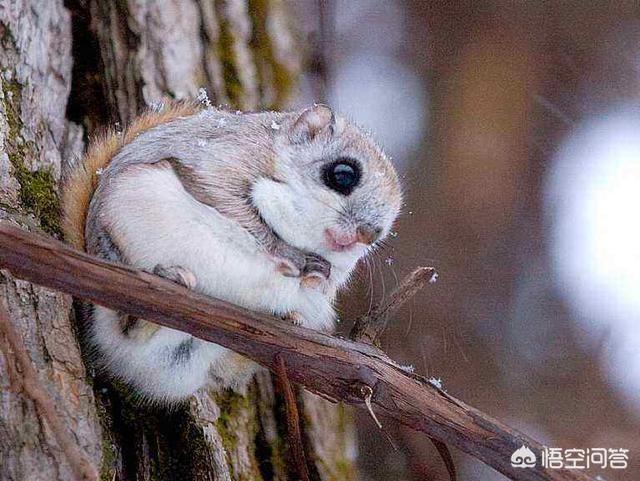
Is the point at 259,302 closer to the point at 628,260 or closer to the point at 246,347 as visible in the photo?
the point at 246,347

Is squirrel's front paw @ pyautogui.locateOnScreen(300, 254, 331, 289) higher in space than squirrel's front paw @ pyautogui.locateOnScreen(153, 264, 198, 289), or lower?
higher

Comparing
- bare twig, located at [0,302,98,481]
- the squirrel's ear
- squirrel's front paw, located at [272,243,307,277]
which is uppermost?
the squirrel's ear

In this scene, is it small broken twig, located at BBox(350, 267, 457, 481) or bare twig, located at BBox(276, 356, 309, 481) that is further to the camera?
small broken twig, located at BBox(350, 267, 457, 481)

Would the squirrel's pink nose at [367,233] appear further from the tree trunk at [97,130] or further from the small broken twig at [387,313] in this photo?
the tree trunk at [97,130]

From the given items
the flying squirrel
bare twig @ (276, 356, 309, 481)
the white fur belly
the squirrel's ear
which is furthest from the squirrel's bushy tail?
bare twig @ (276, 356, 309, 481)

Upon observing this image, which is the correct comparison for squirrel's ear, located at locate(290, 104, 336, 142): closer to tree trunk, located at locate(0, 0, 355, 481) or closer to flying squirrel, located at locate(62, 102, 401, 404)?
flying squirrel, located at locate(62, 102, 401, 404)

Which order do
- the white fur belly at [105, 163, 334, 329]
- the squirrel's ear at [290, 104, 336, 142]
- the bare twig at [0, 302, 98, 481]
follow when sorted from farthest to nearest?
the squirrel's ear at [290, 104, 336, 142] < the white fur belly at [105, 163, 334, 329] < the bare twig at [0, 302, 98, 481]

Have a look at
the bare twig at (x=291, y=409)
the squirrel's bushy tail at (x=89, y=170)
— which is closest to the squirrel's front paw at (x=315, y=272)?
the bare twig at (x=291, y=409)
